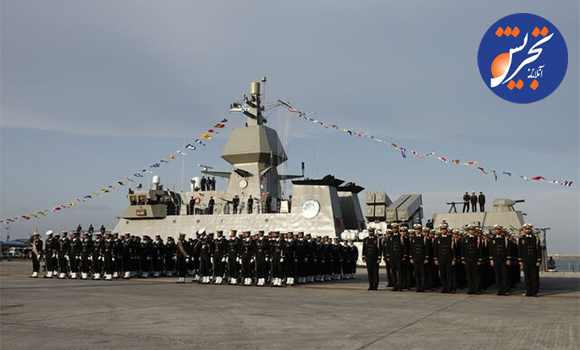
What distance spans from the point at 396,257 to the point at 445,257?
1214mm

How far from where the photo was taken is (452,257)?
510 inches

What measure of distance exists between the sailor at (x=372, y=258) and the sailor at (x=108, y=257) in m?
8.75

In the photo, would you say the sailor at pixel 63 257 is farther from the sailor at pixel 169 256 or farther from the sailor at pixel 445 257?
the sailor at pixel 445 257

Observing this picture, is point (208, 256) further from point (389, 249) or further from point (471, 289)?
point (471, 289)

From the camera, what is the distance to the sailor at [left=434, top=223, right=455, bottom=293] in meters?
13.0

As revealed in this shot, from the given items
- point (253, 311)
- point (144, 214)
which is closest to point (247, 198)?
point (144, 214)

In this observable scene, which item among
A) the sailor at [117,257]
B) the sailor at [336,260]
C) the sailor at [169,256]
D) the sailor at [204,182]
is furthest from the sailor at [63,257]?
the sailor at [204,182]

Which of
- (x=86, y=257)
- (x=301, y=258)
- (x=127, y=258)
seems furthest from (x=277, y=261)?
(x=86, y=257)

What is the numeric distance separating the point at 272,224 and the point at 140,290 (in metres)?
10.7

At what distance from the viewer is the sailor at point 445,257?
42.6ft

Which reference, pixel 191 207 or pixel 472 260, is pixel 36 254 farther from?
pixel 472 260

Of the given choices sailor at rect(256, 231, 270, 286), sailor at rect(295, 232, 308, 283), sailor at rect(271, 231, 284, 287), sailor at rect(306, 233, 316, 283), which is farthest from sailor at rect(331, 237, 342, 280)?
sailor at rect(256, 231, 270, 286)

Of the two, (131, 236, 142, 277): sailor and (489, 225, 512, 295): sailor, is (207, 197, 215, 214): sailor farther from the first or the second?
(489, 225, 512, 295): sailor

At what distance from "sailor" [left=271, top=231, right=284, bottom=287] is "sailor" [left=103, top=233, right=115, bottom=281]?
6030 millimetres
